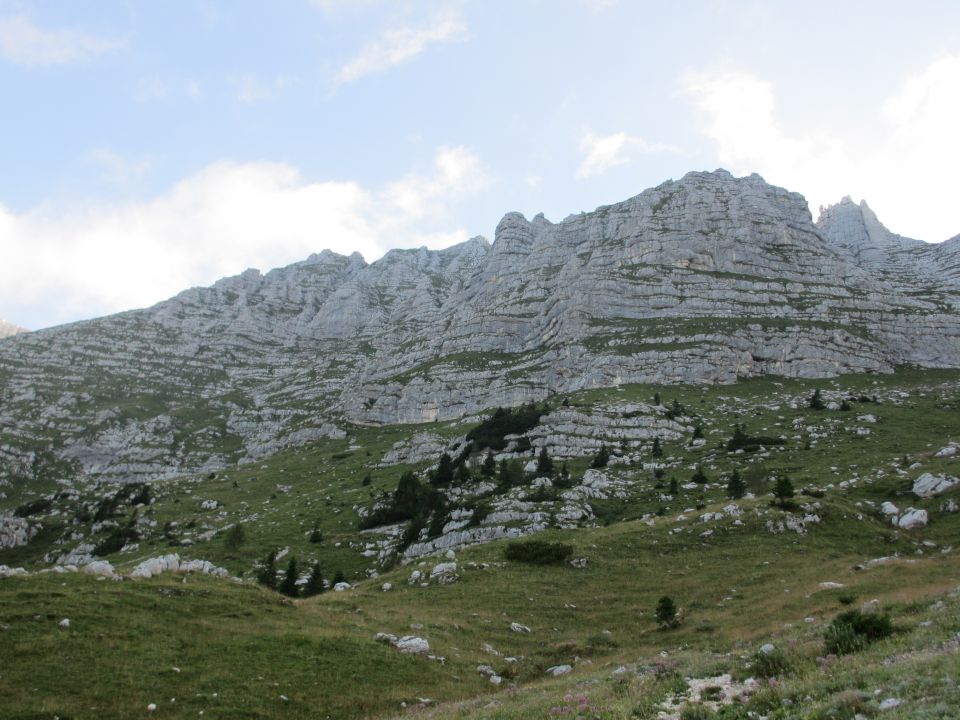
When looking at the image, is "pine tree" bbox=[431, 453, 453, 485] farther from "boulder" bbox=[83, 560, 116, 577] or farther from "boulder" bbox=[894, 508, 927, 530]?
"boulder" bbox=[83, 560, 116, 577]

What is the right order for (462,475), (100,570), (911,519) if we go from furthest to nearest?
(462,475)
(911,519)
(100,570)

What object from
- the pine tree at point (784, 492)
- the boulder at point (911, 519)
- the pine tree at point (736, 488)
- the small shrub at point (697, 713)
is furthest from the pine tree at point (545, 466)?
the small shrub at point (697, 713)

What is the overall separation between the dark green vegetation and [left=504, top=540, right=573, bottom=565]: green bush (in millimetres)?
711

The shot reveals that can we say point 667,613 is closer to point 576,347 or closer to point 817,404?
point 817,404

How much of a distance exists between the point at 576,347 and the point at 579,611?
102 metres

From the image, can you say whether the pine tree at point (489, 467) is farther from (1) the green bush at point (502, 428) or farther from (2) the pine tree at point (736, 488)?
(2) the pine tree at point (736, 488)

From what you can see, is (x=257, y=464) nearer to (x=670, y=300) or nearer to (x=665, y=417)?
(x=665, y=417)

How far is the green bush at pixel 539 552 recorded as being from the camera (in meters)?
40.1

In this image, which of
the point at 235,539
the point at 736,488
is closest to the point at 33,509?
the point at 235,539

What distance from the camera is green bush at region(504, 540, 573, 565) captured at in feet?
131

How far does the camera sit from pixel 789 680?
41.4ft

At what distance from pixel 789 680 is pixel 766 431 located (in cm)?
6951

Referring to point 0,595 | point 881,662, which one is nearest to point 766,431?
point 881,662

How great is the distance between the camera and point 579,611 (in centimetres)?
3266
